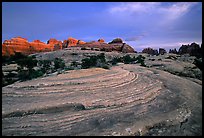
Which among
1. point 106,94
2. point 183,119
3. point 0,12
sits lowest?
point 183,119

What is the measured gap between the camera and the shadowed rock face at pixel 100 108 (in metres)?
6.08

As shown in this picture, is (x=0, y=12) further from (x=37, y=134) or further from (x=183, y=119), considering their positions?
(x=183, y=119)

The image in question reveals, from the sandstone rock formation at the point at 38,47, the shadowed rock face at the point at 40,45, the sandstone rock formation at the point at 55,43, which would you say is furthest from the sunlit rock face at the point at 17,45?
the sandstone rock formation at the point at 55,43

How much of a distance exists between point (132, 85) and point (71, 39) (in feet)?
270

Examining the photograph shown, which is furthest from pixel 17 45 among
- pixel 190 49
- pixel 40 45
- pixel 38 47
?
pixel 190 49

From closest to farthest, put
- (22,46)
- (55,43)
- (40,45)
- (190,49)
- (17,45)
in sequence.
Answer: (190,49) < (17,45) < (22,46) < (40,45) < (55,43)

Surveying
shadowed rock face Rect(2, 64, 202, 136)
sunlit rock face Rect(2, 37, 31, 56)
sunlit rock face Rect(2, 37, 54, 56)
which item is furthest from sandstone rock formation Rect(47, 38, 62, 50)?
shadowed rock face Rect(2, 64, 202, 136)

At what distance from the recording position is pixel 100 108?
24.0ft

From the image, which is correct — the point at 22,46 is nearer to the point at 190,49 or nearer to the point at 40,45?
the point at 40,45

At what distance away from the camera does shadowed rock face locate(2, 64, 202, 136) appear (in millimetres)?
6080

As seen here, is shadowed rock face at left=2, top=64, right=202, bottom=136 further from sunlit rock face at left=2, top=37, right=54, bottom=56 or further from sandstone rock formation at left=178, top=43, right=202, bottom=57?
sunlit rock face at left=2, top=37, right=54, bottom=56

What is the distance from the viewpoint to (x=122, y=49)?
192 ft

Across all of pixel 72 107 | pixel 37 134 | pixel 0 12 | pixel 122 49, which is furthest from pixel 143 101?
pixel 122 49

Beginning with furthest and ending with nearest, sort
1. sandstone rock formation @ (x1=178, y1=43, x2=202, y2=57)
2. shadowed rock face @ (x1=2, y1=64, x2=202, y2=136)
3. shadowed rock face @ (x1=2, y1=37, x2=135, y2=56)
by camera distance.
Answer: shadowed rock face @ (x1=2, y1=37, x2=135, y2=56)
sandstone rock formation @ (x1=178, y1=43, x2=202, y2=57)
shadowed rock face @ (x1=2, y1=64, x2=202, y2=136)
